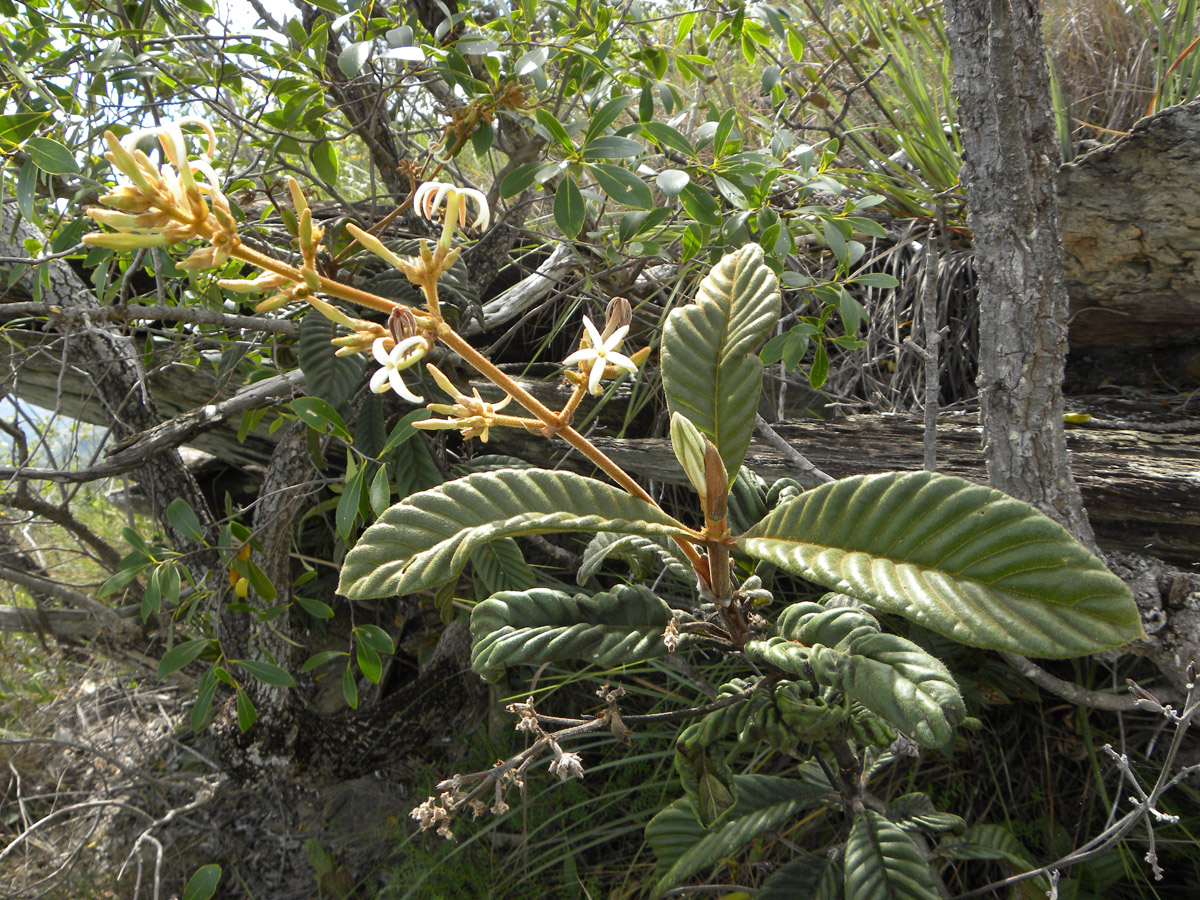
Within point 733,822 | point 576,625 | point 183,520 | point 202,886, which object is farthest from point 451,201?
point 202,886

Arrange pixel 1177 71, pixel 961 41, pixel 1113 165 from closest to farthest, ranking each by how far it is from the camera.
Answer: pixel 961 41 → pixel 1113 165 → pixel 1177 71

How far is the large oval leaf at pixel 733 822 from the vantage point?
1030 millimetres

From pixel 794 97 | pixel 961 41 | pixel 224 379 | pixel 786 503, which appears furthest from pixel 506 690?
pixel 794 97

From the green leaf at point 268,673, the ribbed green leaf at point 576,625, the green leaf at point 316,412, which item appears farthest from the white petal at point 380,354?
the green leaf at point 268,673

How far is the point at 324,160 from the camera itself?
1369 millimetres

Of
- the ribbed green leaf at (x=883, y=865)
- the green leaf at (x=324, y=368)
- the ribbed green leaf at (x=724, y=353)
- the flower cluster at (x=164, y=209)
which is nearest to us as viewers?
the flower cluster at (x=164, y=209)

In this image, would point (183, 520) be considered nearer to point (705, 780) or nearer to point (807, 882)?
point (705, 780)

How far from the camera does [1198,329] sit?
1.63m

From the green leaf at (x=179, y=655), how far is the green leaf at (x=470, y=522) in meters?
0.98

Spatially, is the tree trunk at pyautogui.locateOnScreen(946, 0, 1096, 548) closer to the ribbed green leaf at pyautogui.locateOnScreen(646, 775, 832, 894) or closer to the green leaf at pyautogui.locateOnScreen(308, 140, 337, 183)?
the ribbed green leaf at pyautogui.locateOnScreen(646, 775, 832, 894)

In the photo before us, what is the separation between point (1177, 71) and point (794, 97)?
1007 millimetres

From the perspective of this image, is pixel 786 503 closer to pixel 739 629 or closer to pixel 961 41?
pixel 739 629

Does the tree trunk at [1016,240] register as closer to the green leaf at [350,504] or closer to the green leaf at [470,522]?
the green leaf at [470,522]

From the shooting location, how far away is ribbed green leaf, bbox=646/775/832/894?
103 cm
